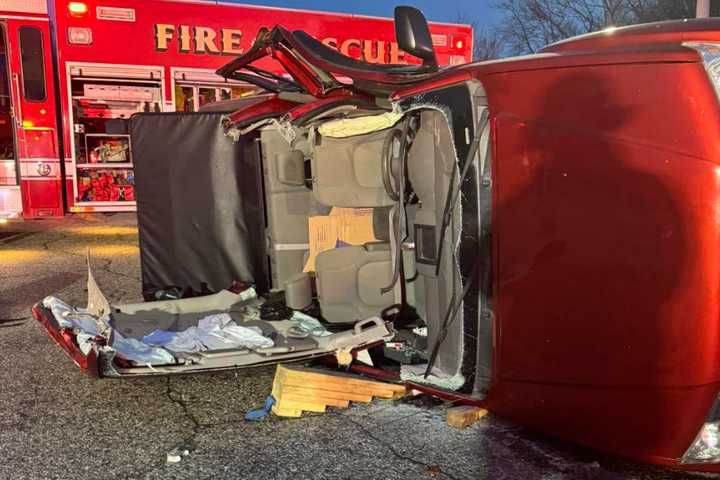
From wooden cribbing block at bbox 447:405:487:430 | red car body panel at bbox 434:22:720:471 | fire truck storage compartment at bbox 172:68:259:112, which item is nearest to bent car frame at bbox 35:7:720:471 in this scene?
red car body panel at bbox 434:22:720:471

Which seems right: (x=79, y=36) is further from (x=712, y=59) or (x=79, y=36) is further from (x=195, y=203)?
(x=712, y=59)

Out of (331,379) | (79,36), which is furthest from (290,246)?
(79,36)

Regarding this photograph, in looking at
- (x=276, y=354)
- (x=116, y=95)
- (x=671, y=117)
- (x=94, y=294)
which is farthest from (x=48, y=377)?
(x=116, y=95)

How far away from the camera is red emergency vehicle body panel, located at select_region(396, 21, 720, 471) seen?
2201 millimetres

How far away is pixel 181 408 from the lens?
3.38 metres

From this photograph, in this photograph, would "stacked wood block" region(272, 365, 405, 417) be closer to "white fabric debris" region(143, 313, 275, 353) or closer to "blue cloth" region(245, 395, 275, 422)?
Answer: "blue cloth" region(245, 395, 275, 422)

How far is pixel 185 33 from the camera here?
10055 millimetres

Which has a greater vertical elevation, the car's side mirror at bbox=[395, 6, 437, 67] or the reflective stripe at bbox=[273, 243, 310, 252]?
the car's side mirror at bbox=[395, 6, 437, 67]

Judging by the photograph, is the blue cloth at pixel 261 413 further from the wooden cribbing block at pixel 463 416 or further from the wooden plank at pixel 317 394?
the wooden cribbing block at pixel 463 416

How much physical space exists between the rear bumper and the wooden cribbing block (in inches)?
70.3

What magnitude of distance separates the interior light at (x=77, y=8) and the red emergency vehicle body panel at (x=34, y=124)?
2.36 feet

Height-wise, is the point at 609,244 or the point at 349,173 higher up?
the point at 349,173

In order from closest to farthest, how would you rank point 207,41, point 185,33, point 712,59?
point 712,59 → point 185,33 → point 207,41

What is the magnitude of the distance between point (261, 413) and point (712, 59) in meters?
2.58
